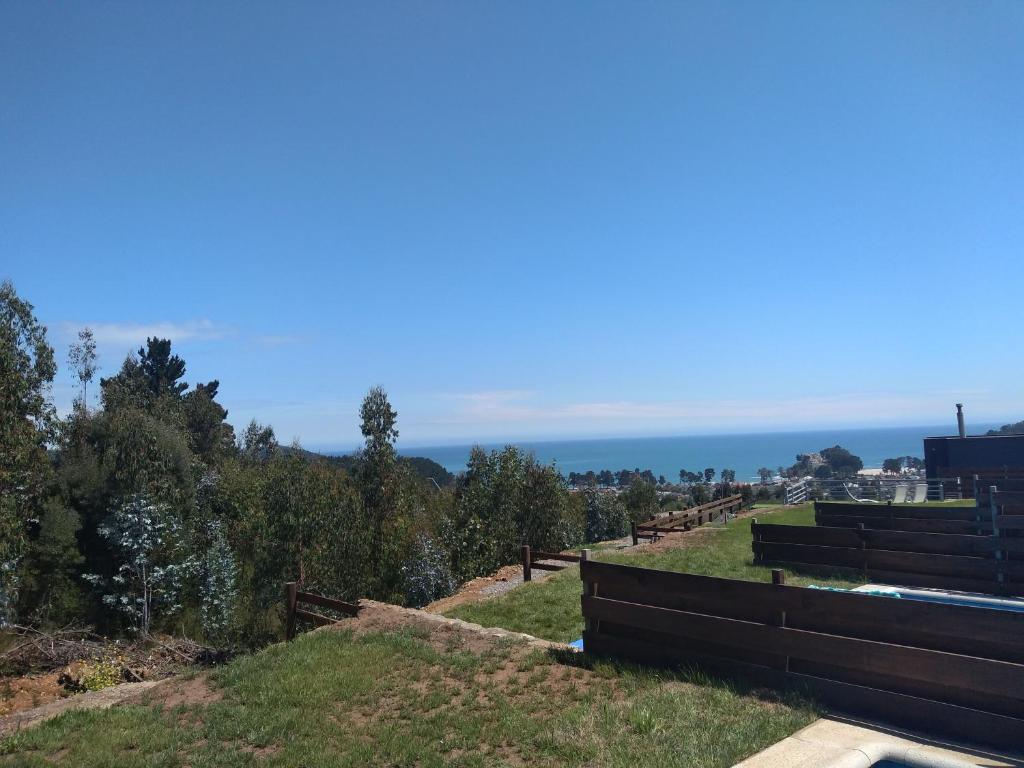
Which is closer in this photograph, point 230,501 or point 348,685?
point 348,685

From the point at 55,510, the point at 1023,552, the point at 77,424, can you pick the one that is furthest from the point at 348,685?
the point at 77,424

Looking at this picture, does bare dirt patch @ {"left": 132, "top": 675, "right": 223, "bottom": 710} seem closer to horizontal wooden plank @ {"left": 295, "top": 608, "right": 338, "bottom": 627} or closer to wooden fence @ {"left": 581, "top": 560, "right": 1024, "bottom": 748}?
horizontal wooden plank @ {"left": 295, "top": 608, "right": 338, "bottom": 627}

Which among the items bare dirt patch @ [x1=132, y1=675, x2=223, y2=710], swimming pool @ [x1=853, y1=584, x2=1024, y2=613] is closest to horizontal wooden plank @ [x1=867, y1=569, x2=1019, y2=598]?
swimming pool @ [x1=853, y1=584, x2=1024, y2=613]

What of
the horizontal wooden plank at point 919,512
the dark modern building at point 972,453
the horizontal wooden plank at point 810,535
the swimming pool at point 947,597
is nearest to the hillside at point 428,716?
the swimming pool at point 947,597

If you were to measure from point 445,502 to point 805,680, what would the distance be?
31218 millimetres

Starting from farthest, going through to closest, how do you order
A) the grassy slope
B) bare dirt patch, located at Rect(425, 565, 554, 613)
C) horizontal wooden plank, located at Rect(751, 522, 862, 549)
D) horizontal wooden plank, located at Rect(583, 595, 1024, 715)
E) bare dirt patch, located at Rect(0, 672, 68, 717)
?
bare dirt patch, located at Rect(0, 672, 68, 717)
bare dirt patch, located at Rect(425, 565, 554, 613)
horizontal wooden plank, located at Rect(751, 522, 862, 549)
the grassy slope
horizontal wooden plank, located at Rect(583, 595, 1024, 715)

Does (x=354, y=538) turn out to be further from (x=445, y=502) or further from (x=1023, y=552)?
(x=1023, y=552)

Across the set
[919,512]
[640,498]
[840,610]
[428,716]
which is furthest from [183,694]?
[640,498]

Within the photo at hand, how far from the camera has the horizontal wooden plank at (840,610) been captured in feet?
15.0

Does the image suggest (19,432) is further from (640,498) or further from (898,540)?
(640,498)

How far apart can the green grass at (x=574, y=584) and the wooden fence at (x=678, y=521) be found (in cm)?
239

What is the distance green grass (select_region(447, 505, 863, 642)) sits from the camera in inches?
389

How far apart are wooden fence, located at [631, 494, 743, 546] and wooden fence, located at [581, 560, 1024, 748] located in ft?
38.0

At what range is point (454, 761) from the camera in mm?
4656
